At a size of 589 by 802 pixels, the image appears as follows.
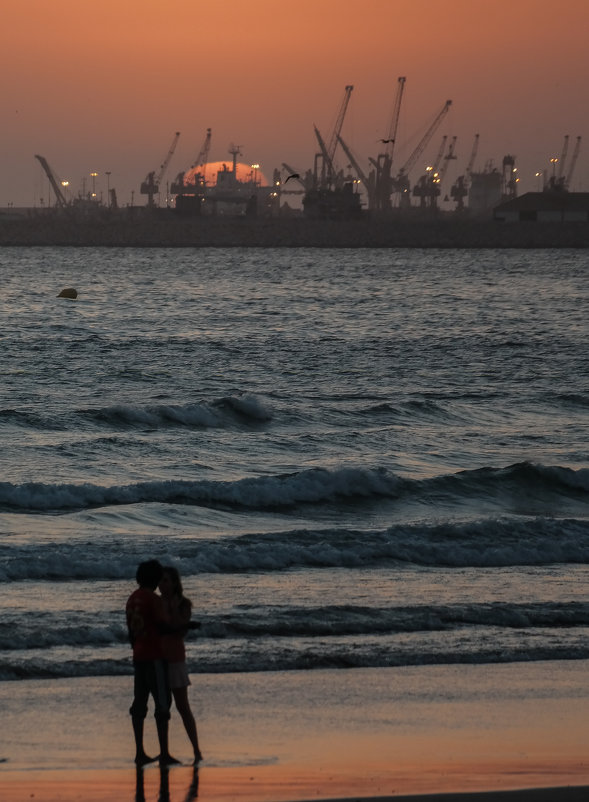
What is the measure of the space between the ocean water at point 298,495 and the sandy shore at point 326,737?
1.70 ft

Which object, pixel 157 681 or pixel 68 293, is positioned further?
pixel 68 293

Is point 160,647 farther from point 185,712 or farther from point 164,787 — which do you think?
point 164,787

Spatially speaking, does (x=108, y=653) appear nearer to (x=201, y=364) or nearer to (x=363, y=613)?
(x=363, y=613)

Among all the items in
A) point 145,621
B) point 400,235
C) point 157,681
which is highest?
point 145,621

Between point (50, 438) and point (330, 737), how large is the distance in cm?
1578

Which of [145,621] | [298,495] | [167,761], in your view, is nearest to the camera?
[145,621]

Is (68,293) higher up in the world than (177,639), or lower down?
lower down

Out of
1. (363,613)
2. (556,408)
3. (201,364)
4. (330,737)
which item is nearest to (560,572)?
(363,613)

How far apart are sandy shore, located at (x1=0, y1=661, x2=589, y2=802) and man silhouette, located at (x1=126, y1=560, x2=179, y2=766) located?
18 cm

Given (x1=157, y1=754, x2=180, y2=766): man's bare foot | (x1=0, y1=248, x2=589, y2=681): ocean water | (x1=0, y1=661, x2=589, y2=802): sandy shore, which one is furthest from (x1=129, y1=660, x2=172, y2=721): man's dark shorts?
(x1=0, y1=248, x2=589, y2=681): ocean water

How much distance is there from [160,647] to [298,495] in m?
10.7

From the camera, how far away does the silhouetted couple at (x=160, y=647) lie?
274 inches

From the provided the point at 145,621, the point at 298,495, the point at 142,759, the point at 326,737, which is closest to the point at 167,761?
the point at 142,759

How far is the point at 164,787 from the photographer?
675cm
